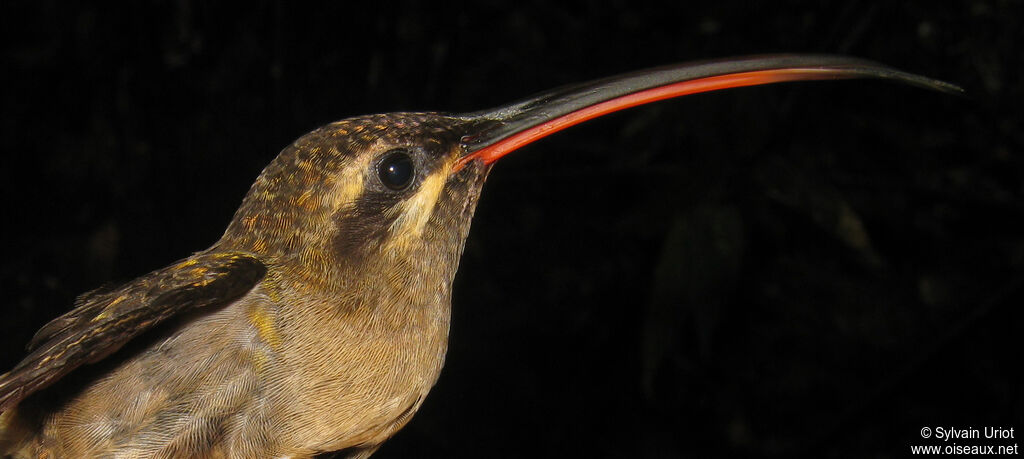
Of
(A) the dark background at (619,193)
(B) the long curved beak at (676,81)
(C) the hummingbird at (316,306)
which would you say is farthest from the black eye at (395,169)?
(A) the dark background at (619,193)

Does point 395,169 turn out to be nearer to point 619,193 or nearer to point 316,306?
point 316,306

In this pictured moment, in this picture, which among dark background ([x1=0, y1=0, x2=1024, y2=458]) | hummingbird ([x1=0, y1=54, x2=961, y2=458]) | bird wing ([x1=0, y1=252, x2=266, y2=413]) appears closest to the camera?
bird wing ([x1=0, y1=252, x2=266, y2=413])

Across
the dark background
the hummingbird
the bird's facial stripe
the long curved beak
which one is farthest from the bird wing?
the dark background

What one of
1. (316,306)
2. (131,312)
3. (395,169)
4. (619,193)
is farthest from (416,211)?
(619,193)

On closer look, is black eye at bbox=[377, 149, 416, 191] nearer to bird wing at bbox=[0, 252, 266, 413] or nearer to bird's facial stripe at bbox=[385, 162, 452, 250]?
bird's facial stripe at bbox=[385, 162, 452, 250]

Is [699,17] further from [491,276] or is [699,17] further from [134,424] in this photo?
[134,424]

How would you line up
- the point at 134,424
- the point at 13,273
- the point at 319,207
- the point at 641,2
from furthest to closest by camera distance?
the point at 641,2 → the point at 13,273 → the point at 319,207 → the point at 134,424

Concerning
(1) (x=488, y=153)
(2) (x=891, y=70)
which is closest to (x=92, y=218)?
(1) (x=488, y=153)
